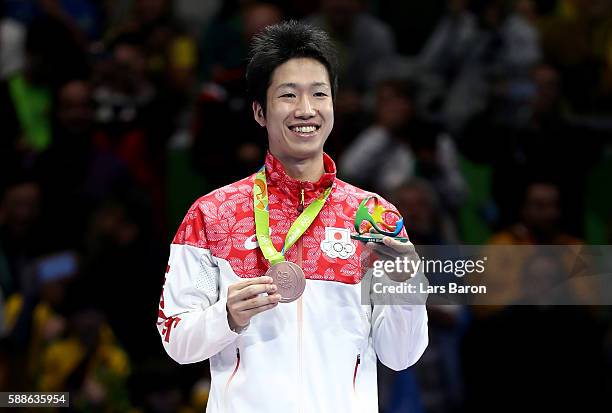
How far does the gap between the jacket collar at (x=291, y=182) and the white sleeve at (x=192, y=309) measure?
273 mm

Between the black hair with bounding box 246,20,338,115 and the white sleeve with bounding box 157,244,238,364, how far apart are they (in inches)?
18.8

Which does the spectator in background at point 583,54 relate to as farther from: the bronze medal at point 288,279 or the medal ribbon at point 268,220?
the bronze medal at point 288,279

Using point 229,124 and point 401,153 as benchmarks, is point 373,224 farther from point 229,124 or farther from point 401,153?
point 401,153

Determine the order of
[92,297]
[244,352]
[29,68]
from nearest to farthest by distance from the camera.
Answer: [244,352]
[92,297]
[29,68]

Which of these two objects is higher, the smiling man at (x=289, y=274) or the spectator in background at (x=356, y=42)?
the spectator in background at (x=356, y=42)

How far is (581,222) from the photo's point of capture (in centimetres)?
606

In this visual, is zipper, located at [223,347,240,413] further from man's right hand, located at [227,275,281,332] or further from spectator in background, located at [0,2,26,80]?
spectator in background, located at [0,2,26,80]

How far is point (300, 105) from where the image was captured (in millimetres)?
3100

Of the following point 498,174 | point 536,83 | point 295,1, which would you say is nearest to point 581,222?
point 498,174

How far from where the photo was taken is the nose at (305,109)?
121 inches

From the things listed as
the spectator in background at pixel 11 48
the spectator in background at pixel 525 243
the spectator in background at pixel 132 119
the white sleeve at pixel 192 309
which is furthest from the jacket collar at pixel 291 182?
the spectator in background at pixel 11 48

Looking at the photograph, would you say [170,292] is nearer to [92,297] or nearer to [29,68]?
[92,297]

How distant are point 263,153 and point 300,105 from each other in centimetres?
275

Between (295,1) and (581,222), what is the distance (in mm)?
2237
